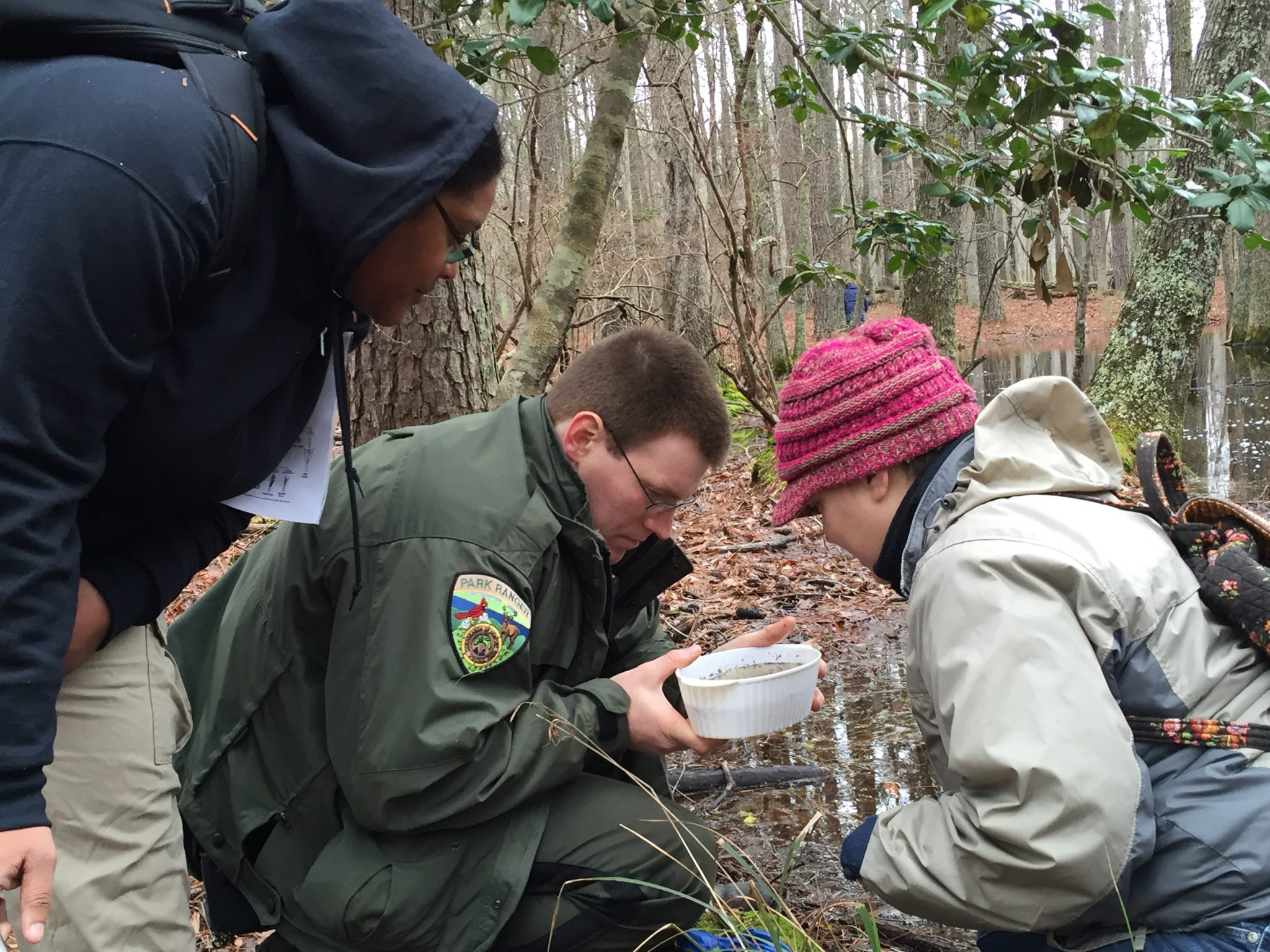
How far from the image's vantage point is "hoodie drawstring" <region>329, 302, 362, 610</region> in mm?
1847

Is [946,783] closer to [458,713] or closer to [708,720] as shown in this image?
[708,720]

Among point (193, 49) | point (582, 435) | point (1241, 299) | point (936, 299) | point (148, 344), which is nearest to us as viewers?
point (148, 344)

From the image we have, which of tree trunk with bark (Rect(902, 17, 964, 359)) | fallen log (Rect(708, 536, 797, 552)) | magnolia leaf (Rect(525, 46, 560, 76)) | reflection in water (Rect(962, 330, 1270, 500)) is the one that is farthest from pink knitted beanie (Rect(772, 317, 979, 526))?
tree trunk with bark (Rect(902, 17, 964, 359))

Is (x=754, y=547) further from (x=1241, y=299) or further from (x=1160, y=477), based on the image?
(x=1241, y=299)

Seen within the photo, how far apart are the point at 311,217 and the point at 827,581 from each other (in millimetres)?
4520

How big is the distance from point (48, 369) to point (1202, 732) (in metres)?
1.90

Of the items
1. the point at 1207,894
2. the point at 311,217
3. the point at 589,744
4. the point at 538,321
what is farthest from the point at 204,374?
the point at 538,321

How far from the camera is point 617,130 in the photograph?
4.91m

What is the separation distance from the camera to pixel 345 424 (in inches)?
77.0

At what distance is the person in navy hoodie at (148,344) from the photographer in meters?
1.27

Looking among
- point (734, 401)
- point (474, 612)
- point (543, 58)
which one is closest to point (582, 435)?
point (474, 612)

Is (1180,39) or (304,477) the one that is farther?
(1180,39)

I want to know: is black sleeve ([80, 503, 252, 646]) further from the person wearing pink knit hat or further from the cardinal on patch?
the person wearing pink knit hat

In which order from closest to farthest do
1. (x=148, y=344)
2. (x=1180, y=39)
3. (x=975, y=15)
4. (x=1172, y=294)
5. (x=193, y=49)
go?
(x=148, y=344)
(x=193, y=49)
(x=975, y=15)
(x=1172, y=294)
(x=1180, y=39)
